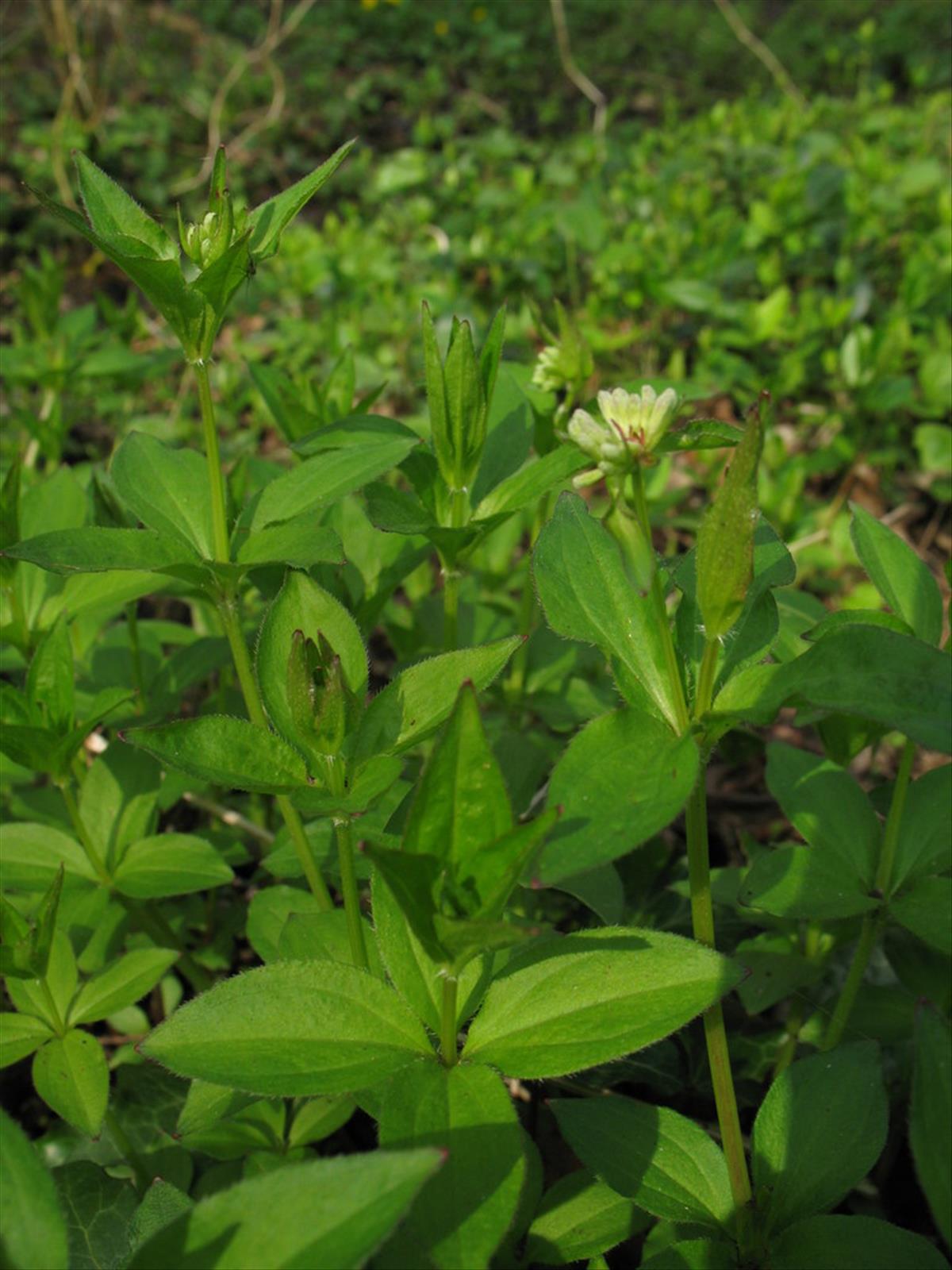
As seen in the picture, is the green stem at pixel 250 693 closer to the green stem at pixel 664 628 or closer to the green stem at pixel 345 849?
the green stem at pixel 345 849

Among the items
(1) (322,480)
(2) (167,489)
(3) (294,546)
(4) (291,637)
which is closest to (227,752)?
(4) (291,637)

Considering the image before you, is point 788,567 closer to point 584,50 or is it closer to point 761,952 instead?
point 761,952

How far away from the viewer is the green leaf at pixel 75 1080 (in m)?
1.45

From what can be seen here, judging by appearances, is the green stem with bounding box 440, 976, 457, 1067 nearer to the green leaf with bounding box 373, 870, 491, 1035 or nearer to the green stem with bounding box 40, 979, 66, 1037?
the green leaf with bounding box 373, 870, 491, 1035

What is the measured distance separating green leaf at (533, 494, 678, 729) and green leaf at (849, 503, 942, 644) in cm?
33

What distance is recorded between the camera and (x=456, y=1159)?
1007 millimetres

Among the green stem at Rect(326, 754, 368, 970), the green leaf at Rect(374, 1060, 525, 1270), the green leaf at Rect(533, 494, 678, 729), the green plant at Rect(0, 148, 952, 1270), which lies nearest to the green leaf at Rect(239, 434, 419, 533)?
the green plant at Rect(0, 148, 952, 1270)

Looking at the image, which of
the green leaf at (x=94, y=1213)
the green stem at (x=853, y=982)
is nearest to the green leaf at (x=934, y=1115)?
the green stem at (x=853, y=982)

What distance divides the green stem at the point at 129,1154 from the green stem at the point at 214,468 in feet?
2.87

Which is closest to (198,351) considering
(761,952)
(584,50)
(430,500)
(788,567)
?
(430,500)

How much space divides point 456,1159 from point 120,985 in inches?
32.1

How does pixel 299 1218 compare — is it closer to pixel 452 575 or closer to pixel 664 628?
pixel 664 628

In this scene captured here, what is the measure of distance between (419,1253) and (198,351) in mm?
1076

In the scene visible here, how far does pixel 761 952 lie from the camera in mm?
1738
